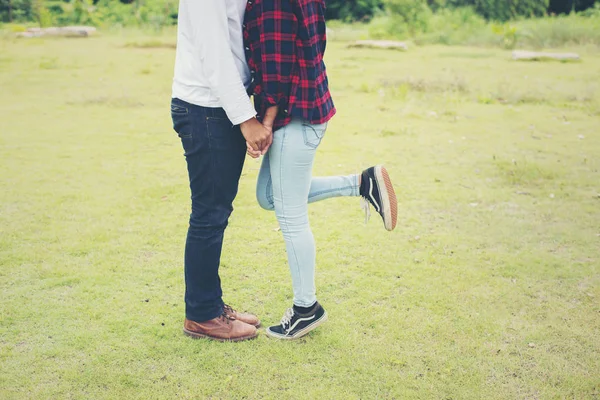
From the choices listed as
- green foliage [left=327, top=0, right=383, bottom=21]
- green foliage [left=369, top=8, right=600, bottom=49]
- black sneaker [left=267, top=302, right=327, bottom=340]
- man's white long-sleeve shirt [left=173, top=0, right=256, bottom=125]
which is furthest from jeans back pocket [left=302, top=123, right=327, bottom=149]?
green foliage [left=327, top=0, right=383, bottom=21]

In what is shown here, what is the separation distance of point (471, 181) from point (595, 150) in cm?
192

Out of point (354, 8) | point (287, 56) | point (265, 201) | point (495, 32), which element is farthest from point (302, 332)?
point (354, 8)

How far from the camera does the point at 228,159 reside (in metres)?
2.38

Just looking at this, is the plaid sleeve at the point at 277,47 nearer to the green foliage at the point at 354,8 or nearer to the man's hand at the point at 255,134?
the man's hand at the point at 255,134

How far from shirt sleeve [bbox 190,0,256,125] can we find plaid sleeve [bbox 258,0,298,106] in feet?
0.36

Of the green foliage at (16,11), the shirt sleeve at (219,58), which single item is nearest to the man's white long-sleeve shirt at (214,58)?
the shirt sleeve at (219,58)

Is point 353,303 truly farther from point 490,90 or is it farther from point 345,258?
point 490,90

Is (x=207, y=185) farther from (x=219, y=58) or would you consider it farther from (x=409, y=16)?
(x=409, y=16)

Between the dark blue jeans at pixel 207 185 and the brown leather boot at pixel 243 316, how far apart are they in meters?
0.07

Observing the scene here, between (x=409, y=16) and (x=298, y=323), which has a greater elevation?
(x=409, y=16)

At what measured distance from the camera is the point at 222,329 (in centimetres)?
271

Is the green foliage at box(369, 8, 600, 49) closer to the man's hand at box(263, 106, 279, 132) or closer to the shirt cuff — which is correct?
the man's hand at box(263, 106, 279, 132)

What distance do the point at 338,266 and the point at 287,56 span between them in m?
1.72

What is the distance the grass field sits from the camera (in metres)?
2.51
